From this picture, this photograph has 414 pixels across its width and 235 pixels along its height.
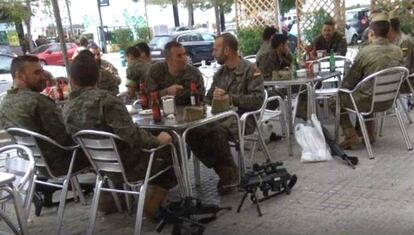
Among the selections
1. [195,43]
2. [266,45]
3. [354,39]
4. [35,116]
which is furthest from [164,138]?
[354,39]

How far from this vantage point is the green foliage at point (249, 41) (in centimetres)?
1219

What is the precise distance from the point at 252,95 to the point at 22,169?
2169 mm

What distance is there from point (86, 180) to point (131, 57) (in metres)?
2.18

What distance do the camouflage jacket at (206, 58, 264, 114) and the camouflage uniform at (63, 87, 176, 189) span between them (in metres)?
1.18

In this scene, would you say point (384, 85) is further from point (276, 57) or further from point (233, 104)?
point (276, 57)

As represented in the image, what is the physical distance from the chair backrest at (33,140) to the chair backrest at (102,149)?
0.32m

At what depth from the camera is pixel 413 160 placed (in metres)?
4.96

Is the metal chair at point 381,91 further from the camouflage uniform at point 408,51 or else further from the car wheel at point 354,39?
the car wheel at point 354,39

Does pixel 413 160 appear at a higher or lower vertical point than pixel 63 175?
lower

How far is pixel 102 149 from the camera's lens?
11.3 feet

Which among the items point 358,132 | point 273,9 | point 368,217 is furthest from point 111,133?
point 273,9

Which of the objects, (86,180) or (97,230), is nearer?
(97,230)

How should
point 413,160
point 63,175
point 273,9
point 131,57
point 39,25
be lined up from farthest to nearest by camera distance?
point 39,25 → point 273,9 → point 131,57 → point 413,160 → point 63,175

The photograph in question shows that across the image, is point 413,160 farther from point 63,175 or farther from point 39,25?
point 39,25
